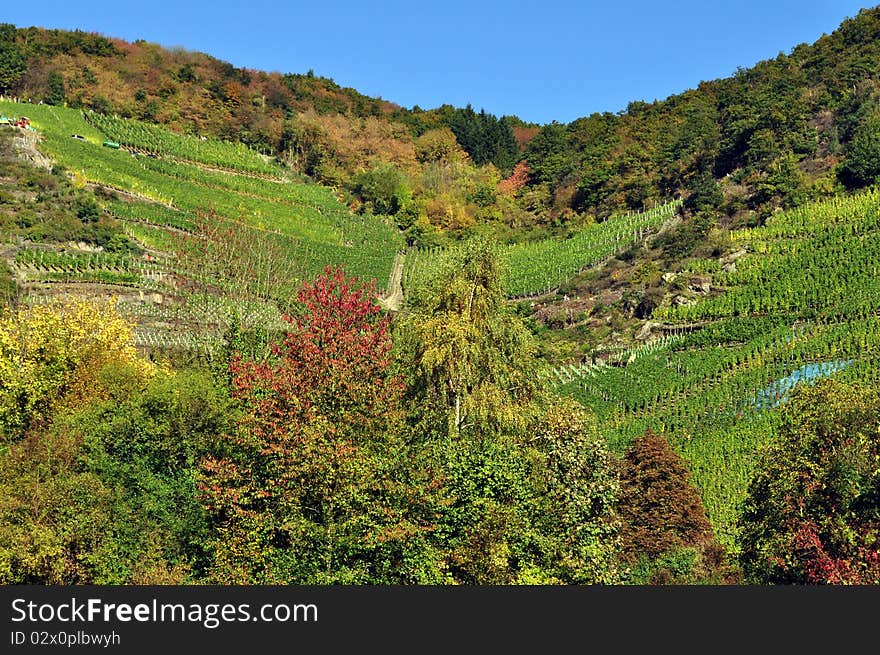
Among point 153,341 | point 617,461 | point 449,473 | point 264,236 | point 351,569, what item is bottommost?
point 351,569

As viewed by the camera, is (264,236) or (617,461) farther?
(264,236)

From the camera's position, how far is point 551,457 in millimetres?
25375

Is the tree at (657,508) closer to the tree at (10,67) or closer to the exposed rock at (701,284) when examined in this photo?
the exposed rock at (701,284)

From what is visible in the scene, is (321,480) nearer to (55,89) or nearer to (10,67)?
(55,89)

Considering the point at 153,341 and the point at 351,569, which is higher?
the point at 153,341

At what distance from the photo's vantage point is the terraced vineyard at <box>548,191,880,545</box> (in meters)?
42.7

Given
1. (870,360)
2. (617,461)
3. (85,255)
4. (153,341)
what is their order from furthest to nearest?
(85,255)
(153,341)
(870,360)
(617,461)

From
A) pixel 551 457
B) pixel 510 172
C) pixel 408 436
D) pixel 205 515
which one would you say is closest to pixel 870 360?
pixel 551 457

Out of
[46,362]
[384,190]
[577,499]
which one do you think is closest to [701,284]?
[577,499]

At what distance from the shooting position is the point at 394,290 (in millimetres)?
84250

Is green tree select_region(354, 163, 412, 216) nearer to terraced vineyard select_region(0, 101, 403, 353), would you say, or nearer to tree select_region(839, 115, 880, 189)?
terraced vineyard select_region(0, 101, 403, 353)

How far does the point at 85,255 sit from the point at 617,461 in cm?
4353

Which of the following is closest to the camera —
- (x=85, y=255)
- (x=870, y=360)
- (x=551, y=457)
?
(x=551, y=457)

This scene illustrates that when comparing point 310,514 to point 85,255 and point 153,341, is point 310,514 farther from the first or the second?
point 85,255
